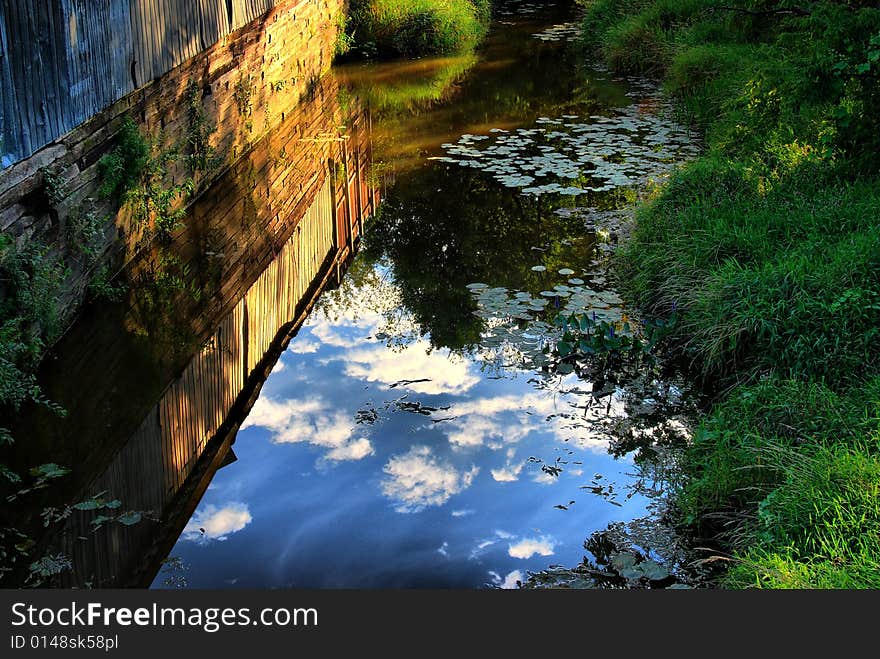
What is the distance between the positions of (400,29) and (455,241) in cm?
949

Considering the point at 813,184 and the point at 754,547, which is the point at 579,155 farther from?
the point at 754,547

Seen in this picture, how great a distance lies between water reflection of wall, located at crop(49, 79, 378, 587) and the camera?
4590mm

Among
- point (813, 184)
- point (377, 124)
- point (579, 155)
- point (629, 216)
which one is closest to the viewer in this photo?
point (813, 184)

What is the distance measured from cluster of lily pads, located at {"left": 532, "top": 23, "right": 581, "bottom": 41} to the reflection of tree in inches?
370

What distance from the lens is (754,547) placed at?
403 cm

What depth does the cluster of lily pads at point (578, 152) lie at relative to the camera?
966 cm

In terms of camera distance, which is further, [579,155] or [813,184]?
[579,155]

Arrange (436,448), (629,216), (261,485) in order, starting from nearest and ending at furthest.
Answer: (261,485) < (436,448) < (629,216)

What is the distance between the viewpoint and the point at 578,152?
10602 millimetres

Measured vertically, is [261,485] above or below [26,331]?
below

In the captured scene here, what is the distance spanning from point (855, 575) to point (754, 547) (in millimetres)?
553

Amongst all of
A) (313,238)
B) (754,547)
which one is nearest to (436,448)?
(754,547)

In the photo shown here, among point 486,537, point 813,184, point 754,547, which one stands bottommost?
→ point 486,537

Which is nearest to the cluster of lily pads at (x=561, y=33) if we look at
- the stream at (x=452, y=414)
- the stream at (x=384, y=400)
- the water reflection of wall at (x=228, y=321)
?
the water reflection of wall at (x=228, y=321)
